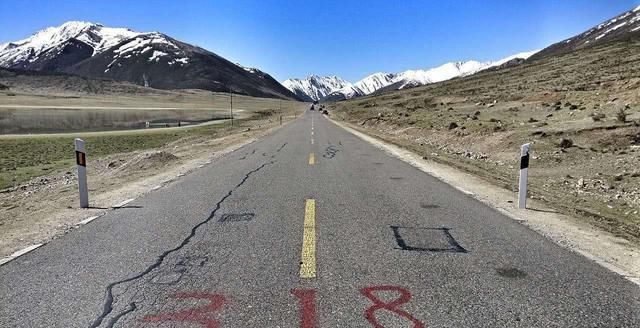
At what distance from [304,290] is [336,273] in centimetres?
57

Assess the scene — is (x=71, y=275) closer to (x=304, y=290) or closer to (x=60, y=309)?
(x=60, y=309)

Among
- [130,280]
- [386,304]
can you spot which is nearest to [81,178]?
[130,280]

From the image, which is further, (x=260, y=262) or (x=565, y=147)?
(x=565, y=147)

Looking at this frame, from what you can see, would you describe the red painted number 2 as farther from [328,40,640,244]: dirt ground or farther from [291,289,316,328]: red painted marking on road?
[328,40,640,244]: dirt ground

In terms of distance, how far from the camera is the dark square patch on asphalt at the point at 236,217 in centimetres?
747

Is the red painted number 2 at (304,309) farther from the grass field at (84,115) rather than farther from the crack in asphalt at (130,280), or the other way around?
the grass field at (84,115)

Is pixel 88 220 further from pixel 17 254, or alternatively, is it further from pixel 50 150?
pixel 50 150

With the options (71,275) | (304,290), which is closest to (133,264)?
(71,275)

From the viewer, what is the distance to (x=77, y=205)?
9227 millimetres

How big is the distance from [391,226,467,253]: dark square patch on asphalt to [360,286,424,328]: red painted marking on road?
1.37 m

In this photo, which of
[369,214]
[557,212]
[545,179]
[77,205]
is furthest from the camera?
[545,179]

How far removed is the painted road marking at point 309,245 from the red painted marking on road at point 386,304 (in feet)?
2.24

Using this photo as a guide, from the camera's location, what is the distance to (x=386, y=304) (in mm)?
4277

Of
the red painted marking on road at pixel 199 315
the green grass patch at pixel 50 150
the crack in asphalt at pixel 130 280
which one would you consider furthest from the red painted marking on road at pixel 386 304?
the green grass patch at pixel 50 150
